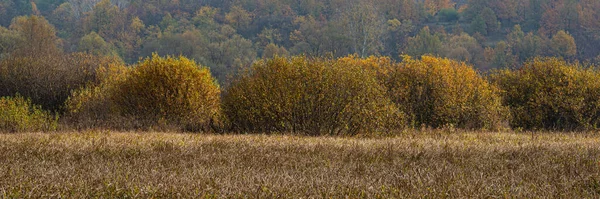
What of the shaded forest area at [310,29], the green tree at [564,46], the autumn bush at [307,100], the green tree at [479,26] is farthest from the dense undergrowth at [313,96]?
the green tree at [479,26]

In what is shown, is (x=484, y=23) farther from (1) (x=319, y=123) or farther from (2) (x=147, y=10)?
(1) (x=319, y=123)

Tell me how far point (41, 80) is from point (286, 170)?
2067cm

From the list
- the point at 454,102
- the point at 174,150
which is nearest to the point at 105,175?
the point at 174,150

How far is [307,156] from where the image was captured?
7.69m

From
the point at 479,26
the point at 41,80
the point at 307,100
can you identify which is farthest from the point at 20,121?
the point at 479,26

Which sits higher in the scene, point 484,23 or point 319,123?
point 319,123

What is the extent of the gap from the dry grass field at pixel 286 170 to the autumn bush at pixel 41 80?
1587 centimetres

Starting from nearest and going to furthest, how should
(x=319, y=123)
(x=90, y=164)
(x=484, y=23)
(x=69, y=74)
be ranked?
(x=90, y=164)
(x=319, y=123)
(x=69, y=74)
(x=484, y=23)

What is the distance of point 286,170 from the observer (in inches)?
246

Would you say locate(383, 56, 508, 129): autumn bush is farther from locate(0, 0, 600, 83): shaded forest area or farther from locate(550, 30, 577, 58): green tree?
locate(550, 30, 577, 58): green tree

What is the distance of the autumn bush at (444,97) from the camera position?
20.2 metres

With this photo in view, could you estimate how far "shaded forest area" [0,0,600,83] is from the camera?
7531 centimetres

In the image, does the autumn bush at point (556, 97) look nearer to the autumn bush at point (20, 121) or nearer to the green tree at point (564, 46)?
the autumn bush at point (20, 121)

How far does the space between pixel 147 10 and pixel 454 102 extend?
94.8 m
